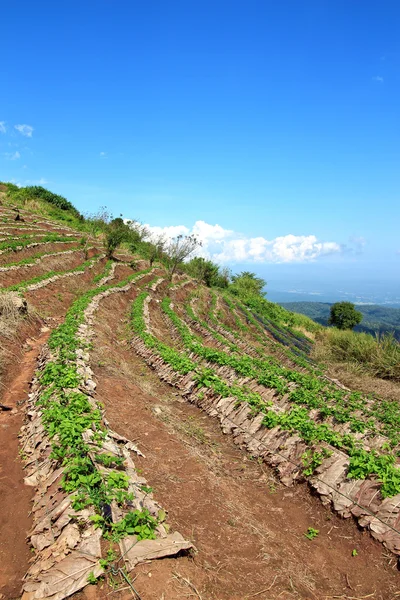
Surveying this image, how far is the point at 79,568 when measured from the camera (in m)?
3.86

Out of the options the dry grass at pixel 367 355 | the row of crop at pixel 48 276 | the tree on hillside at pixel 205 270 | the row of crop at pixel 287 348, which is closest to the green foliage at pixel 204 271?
the tree on hillside at pixel 205 270

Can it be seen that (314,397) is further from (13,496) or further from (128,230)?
(128,230)

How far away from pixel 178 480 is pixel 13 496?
2.79 m

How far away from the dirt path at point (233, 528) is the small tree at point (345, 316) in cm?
4548

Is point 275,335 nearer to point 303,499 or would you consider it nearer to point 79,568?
point 303,499

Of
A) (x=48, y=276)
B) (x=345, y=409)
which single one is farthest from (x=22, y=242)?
(x=345, y=409)

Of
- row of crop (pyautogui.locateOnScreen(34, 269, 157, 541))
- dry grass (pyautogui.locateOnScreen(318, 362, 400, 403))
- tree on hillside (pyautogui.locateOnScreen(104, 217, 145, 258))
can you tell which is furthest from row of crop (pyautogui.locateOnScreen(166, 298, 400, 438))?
tree on hillside (pyautogui.locateOnScreen(104, 217, 145, 258))

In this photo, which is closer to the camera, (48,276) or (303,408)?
(303,408)

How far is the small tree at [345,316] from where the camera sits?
4997 centimetres

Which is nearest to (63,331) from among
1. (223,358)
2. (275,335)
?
(223,358)

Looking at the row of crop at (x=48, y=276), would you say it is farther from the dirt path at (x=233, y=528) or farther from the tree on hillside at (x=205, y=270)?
the tree on hillside at (x=205, y=270)

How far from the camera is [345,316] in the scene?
165ft

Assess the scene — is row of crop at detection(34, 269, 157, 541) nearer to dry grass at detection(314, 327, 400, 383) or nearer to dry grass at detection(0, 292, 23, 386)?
dry grass at detection(0, 292, 23, 386)

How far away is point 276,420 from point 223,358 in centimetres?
519
